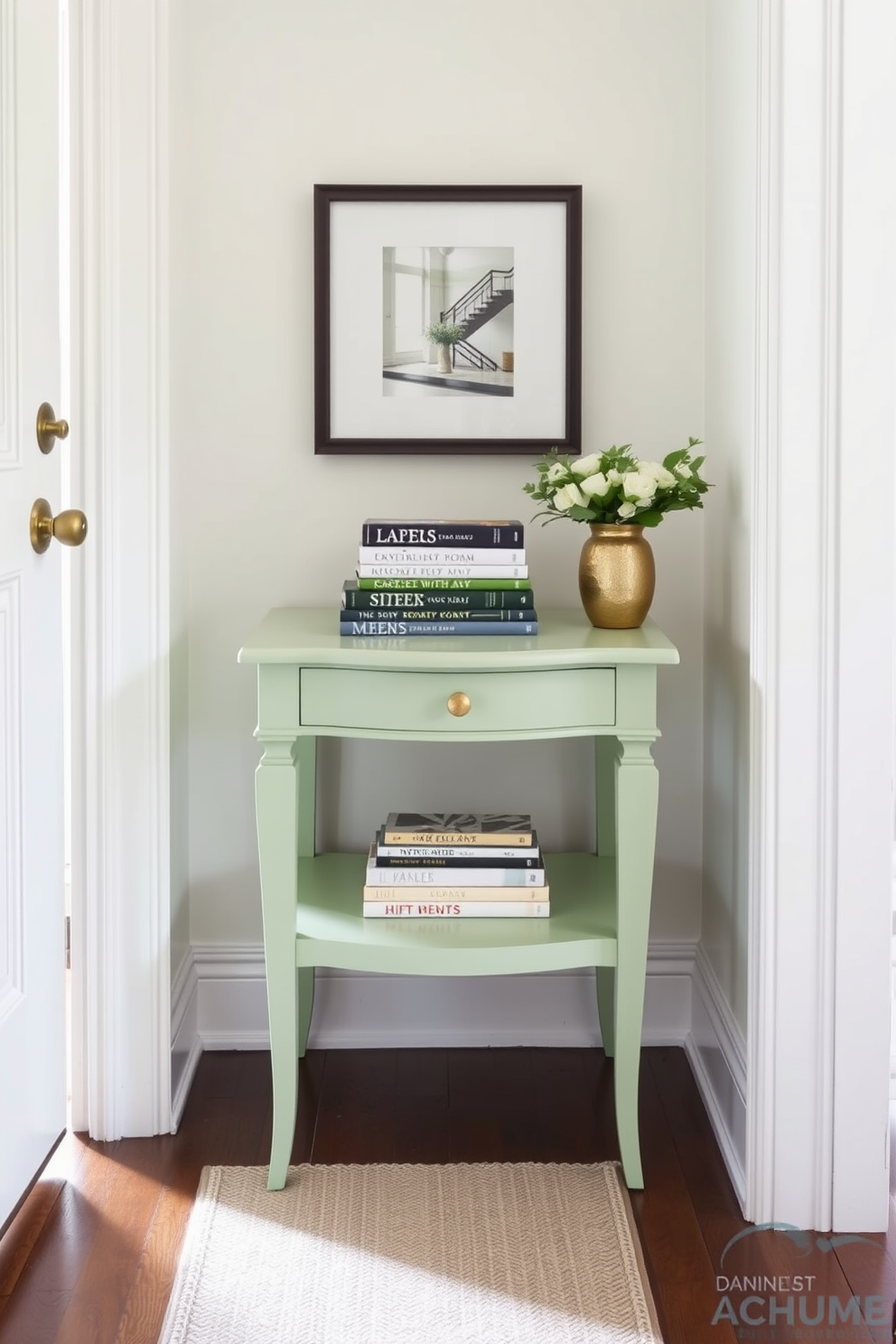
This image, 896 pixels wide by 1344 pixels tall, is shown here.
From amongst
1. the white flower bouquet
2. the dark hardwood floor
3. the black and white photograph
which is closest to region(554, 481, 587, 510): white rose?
the white flower bouquet

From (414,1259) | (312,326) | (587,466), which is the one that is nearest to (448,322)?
(312,326)

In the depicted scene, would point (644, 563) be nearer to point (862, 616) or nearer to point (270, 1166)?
point (862, 616)

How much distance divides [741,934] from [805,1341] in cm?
60

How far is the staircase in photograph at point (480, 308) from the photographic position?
2.28 metres

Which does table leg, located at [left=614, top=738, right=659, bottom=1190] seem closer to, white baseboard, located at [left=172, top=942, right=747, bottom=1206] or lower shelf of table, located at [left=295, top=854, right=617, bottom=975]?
lower shelf of table, located at [left=295, top=854, right=617, bottom=975]

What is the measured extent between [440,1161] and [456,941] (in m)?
0.39

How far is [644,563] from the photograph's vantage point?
204 centimetres

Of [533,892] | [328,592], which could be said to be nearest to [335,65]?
[328,592]

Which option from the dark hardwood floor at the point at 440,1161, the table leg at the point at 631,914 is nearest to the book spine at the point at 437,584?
the table leg at the point at 631,914

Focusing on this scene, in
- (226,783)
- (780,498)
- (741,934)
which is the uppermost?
(780,498)

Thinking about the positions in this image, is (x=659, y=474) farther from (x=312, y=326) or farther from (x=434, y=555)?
(x=312, y=326)

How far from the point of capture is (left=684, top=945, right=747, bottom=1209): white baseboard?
6.31 feet

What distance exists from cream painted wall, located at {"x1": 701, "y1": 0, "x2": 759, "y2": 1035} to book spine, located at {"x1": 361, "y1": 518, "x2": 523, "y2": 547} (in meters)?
0.37

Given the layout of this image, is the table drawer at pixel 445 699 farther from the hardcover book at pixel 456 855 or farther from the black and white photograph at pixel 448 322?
the black and white photograph at pixel 448 322
